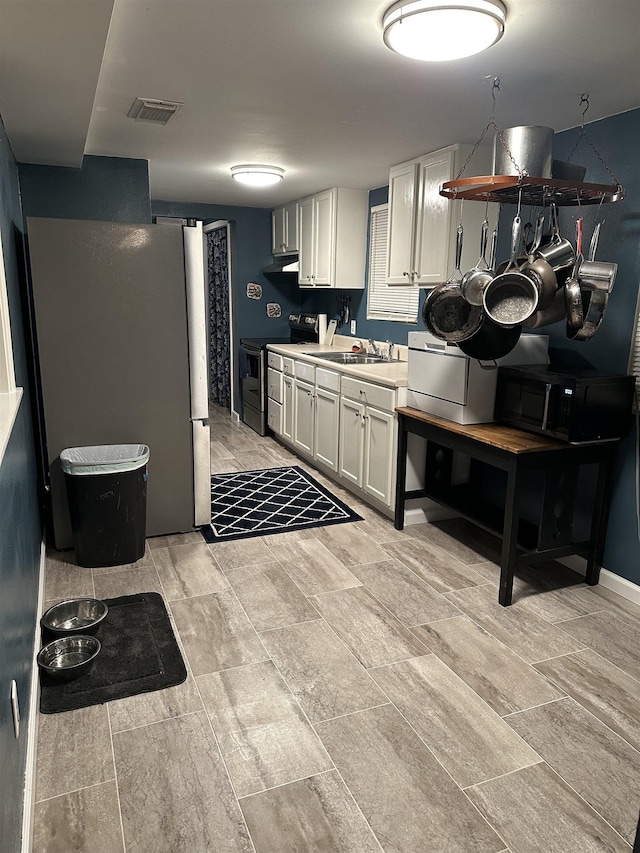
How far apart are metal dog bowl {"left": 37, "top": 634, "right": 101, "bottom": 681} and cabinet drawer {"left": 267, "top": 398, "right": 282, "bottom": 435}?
3.39m

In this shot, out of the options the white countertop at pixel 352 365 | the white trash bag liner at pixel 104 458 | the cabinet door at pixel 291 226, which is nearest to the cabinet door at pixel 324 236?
the cabinet door at pixel 291 226

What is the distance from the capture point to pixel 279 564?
11.1ft

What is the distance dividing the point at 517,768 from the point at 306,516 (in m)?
2.30

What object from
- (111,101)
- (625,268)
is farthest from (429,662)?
(111,101)

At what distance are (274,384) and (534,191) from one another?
3.57 metres

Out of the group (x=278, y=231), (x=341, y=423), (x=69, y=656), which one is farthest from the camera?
(x=278, y=231)

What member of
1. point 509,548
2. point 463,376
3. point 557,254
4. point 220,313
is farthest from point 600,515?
point 220,313

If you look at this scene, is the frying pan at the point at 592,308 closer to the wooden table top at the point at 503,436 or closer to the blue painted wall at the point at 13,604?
the wooden table top at the point at 503,436

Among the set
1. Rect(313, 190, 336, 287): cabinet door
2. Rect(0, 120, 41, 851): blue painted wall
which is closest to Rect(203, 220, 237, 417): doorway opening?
Rect(313, 190, 336, 287): cabinet door

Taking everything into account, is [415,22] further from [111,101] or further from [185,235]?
[185,235]

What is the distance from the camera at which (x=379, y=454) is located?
400 centimetres

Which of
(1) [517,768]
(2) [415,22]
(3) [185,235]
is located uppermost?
(2) [415,22]

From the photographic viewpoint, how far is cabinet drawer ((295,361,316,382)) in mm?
4969

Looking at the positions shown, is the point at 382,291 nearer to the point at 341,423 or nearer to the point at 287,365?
the point at 287,365
